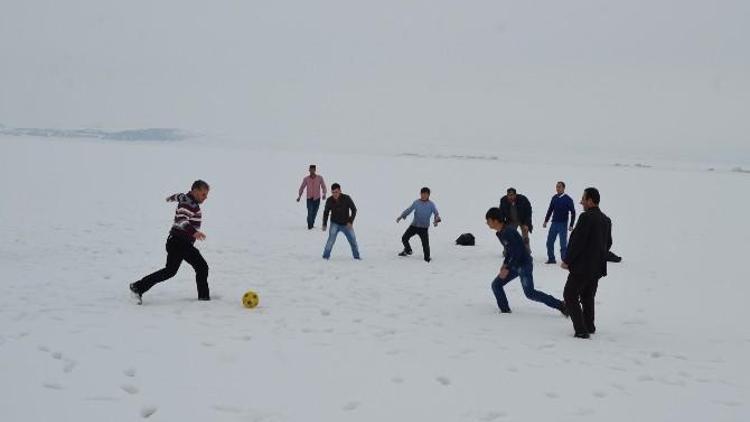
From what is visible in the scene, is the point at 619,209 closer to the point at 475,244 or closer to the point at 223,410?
the point at 475,244

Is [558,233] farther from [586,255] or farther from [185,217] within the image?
[185,217]

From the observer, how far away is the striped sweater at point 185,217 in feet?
28.6

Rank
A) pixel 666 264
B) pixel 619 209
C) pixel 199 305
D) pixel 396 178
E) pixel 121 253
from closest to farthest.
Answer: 1. pixel 199 305
2. pixel 121 253
3. pixel 666 264
4. pixel 619 209
5. pixel 396 178

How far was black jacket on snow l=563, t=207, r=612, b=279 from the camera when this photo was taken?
7.84 m

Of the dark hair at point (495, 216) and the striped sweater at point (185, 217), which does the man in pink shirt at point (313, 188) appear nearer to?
the striped sweater at point (185, 217)

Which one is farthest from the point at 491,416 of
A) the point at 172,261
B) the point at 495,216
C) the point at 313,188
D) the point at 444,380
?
the point at 313,188

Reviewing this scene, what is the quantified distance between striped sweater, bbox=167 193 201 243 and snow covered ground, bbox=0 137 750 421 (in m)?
1.11

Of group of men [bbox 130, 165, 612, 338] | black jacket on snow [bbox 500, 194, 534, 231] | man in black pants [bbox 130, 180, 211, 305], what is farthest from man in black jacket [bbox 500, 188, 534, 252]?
man in black pants [bbox 130, 180, 211, 305]

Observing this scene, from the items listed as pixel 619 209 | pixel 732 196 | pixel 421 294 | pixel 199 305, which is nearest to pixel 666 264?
pixel 421 294

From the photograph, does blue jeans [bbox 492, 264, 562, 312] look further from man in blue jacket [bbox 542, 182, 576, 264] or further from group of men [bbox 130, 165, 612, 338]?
man in blue jacket [bbox 542, 182, 576, 264]

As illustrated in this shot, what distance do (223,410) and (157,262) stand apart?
829cm

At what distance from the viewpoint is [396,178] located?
A: 49094 millimetres

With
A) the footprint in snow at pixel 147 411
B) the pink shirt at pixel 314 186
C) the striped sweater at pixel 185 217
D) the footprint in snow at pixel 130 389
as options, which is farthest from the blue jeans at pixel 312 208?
the footprint in snow at pixel 147 411

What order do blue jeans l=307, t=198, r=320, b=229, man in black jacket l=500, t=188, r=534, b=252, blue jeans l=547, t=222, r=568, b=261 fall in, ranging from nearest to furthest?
blue jeans l=547, t=222, r=568, b=261 < man in black jacket l=500, t=188, r=534, b=252 < blue jeans l=307, t=198, r=320, b=229
